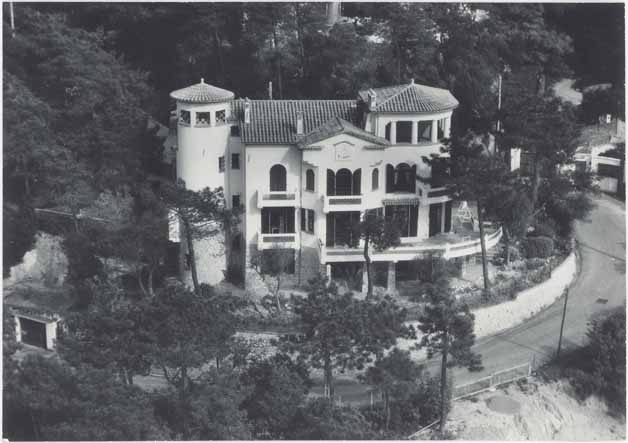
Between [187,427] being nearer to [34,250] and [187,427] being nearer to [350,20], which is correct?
[34,250]

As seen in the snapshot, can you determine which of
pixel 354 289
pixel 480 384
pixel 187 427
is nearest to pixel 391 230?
pixel 354 289

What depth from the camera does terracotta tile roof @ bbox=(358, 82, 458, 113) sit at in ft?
203

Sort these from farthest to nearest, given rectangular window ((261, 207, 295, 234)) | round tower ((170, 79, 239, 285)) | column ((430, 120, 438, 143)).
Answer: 1. column ((430, 120, 438, 143))
2. rectangular window ((261, 207, 295, 234))
3. round tower ((170, 79, 239, 285))

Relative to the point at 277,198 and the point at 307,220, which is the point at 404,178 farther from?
the point at 277,198

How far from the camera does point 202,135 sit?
61406mm

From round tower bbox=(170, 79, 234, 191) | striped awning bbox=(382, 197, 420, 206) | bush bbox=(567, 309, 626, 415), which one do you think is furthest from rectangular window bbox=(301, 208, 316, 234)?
bush bbox=(567, 309, 626, 415)

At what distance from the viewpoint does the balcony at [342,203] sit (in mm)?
60891

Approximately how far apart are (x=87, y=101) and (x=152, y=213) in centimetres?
1069

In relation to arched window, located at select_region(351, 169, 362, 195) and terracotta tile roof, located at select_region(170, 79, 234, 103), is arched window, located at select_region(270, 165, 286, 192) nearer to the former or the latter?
arched window, located at select_region(351, 169, 362, 195)

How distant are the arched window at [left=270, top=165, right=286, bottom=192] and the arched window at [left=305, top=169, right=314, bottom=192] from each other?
1.18 m

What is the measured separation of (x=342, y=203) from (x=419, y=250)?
485cm

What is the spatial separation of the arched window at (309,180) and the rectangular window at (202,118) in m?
5.89

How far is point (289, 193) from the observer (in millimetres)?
61781

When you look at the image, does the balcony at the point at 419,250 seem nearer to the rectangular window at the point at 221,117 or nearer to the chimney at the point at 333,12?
the rectangular window at the point at 221,117
